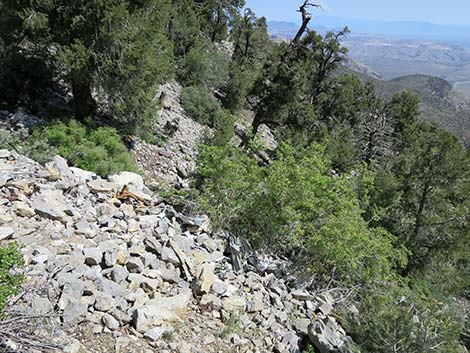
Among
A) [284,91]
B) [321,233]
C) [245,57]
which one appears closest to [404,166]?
[284,91]

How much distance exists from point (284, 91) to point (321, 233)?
38.1 ft

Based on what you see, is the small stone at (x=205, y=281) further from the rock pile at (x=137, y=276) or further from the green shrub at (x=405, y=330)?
the green shrub at (x=405, y=330)

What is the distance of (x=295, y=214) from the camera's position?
8148 mm

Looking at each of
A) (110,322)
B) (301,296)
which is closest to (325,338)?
(301,296)

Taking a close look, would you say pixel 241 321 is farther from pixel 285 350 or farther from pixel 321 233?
pixel 321 233

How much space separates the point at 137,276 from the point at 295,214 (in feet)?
12.5

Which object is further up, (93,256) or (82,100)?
(82,100)

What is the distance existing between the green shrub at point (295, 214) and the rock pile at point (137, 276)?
742 mm

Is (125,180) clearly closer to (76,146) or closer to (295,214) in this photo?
(76,146)

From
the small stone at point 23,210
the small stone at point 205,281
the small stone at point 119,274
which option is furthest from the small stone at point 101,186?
the small stone at point 205,281

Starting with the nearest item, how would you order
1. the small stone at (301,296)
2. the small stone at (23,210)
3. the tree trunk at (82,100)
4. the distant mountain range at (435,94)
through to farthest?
the small stone at (23,210) → the small stone at (301,296) → the tree trunk at (82,100) → the distant mountain range at (435,94)

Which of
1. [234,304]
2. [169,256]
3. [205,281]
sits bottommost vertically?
[234,304]

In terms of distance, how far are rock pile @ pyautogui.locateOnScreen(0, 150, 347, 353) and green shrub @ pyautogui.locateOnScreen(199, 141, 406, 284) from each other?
0.74 m

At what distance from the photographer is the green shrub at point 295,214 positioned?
7.96 meters
